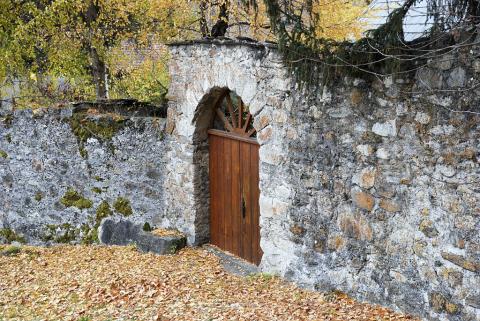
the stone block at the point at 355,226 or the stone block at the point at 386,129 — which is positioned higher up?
the stone block at the point at 386,129

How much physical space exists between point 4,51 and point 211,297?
28.2 ft

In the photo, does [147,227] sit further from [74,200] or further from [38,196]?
[38,196]

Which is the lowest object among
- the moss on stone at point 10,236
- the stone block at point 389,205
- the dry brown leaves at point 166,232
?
the moss on stone at point 10,236

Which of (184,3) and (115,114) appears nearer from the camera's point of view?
(115,114)

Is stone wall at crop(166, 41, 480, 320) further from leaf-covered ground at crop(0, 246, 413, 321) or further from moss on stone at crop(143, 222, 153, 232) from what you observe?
moss on stone at crop(143, 222, 153, 232)

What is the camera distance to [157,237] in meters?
8.59

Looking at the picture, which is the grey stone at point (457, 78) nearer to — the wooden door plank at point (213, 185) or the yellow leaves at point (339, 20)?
the wooden door plank at point (213, 185)

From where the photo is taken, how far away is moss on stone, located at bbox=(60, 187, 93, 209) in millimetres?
9906

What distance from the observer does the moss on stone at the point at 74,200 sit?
390 inches

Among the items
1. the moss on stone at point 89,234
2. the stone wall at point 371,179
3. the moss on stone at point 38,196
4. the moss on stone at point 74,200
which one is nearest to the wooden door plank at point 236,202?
the stone wall at point 371,179

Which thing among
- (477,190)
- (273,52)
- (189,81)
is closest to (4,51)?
(189,81)

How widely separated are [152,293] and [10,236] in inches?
206

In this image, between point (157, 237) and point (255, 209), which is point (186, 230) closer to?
point (157, 237)

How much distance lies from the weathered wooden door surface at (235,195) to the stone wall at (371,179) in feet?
1.85
